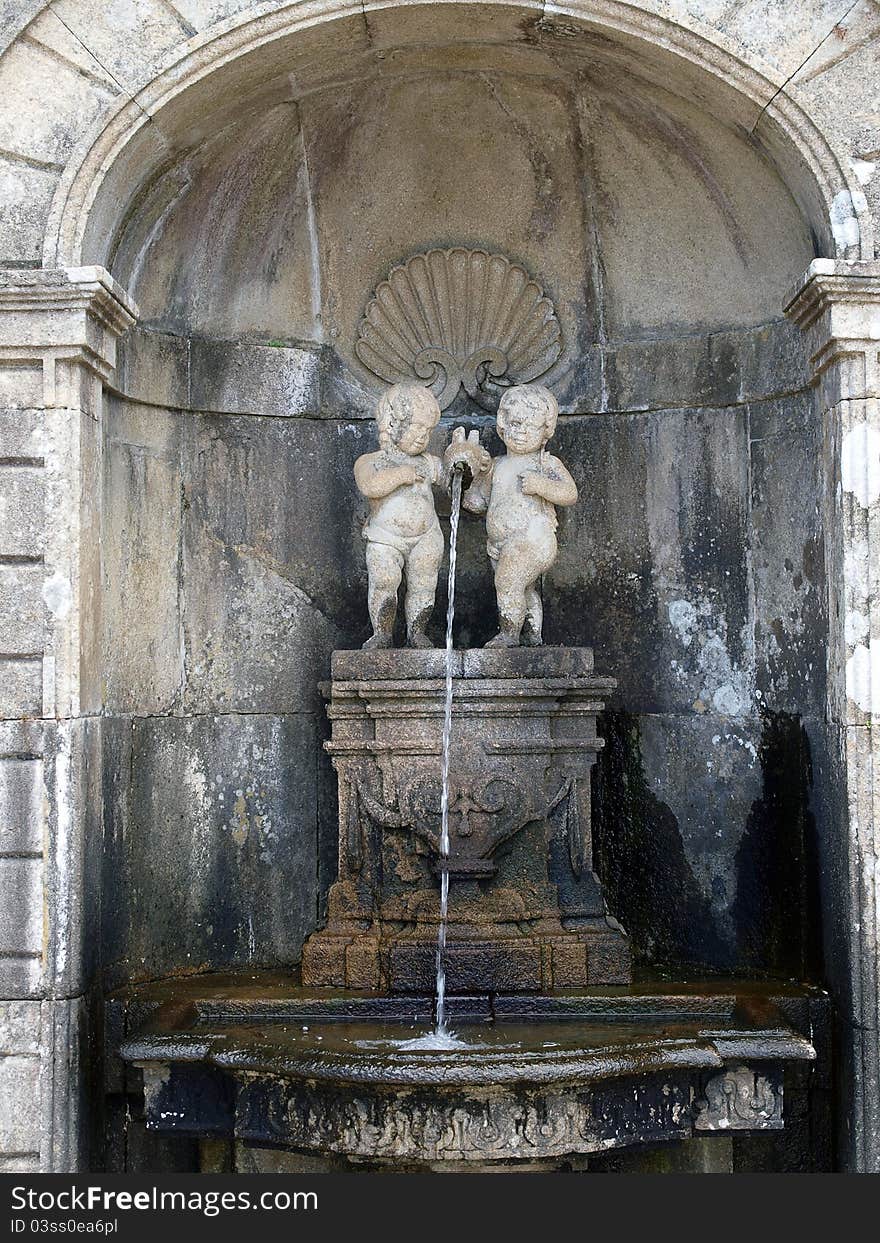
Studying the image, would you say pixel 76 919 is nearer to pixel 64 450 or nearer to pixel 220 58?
pixel 64 450

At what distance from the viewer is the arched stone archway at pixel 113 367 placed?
5629mm

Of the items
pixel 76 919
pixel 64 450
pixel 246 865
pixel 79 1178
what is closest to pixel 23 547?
pixel 64 450

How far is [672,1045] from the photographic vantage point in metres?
5.23

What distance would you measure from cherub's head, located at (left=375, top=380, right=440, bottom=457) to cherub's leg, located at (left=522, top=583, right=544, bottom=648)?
33.1 inches

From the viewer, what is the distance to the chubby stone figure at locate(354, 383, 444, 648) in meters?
6.43

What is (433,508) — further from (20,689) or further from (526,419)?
(20,689)

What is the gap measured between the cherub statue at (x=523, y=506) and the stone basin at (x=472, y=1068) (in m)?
1.71

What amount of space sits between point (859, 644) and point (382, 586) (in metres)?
2.13

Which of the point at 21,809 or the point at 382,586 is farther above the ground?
the point at 382,586

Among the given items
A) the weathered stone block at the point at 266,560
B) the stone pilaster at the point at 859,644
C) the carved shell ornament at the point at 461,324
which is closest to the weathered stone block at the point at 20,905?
the weathered stone block at the point at 266,560

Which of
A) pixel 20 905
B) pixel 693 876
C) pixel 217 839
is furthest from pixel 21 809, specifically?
pixel 693 876

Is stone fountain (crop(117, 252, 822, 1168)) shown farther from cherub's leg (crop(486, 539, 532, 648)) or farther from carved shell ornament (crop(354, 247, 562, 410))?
carved shell ornament (crop(354, 247, 562, 410))

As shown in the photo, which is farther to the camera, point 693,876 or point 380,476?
point 693,876

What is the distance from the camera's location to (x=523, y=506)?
6445 mm
